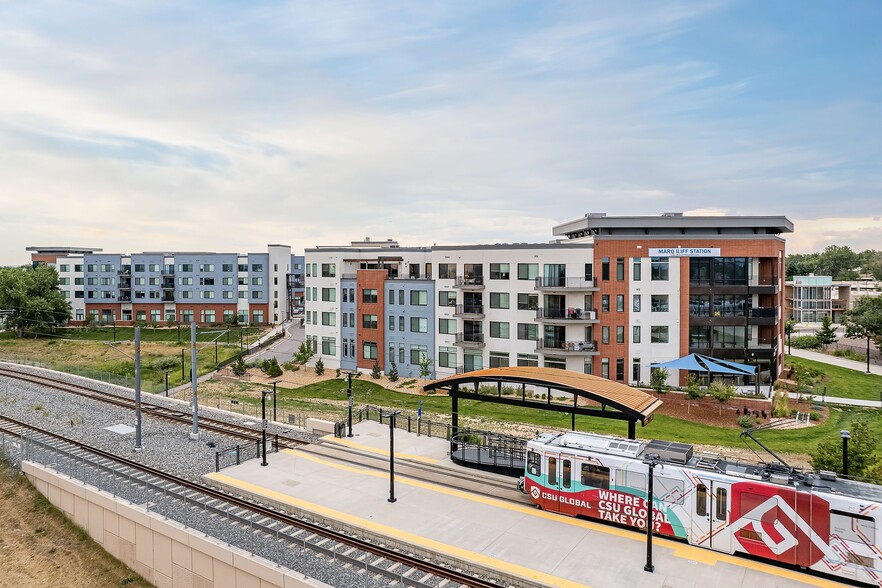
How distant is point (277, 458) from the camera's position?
93.2ft

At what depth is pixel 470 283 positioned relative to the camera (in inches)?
2135

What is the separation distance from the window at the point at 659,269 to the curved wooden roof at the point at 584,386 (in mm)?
26256

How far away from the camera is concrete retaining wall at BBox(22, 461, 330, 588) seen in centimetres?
1780

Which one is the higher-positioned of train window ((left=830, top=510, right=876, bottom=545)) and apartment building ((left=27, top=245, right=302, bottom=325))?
apartment building ((left=27, top=245, right=302, bottom=325))

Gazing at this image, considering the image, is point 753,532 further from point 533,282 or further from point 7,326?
point 7,326

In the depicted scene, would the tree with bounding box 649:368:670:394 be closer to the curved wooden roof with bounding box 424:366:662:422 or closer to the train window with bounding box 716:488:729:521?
the curved wooden roof with bounding box 424:366:662:422

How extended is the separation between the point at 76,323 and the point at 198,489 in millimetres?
91893

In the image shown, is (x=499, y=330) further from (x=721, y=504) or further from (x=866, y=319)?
(x=866, y=319)

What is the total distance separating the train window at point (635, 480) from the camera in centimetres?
1945

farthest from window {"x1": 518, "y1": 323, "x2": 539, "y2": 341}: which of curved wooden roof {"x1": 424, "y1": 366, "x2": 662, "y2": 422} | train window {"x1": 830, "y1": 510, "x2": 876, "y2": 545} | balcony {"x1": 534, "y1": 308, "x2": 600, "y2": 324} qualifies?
train window {"x1": 830, "y1": 510, "x2": 876, "y2": 545}

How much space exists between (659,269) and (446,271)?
752 inches

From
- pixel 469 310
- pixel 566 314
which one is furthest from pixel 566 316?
pixel 469 310

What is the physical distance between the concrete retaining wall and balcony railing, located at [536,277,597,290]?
36.0 m

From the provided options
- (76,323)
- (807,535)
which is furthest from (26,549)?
(76,323)
